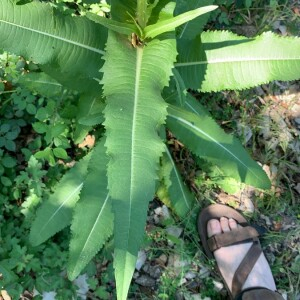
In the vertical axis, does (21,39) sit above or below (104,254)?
above

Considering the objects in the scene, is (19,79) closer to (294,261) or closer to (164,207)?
(164,207)

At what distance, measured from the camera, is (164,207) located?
7.56 ft

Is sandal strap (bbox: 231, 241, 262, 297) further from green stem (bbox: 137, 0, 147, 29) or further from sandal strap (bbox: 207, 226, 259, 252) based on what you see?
green stem (bbox: 137, 0, 147, 29)

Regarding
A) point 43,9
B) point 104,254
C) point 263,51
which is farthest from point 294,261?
point 43,9

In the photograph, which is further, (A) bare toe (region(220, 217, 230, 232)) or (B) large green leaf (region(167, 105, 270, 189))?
(A) bare toe (region(220, 217, 230, 232))

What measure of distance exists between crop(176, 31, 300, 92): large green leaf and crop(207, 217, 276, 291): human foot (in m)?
0.98

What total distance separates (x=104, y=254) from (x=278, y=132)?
1214mm

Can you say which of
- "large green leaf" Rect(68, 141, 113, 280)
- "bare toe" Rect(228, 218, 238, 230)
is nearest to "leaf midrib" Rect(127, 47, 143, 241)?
"large green leaf" Rect(68, 141, 113, 280)

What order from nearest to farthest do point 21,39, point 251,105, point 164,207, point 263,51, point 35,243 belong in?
point 21,39
point 263,51
point 35,243
point 164,207
point 251,105

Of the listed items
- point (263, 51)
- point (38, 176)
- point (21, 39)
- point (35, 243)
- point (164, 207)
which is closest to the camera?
point (21, 39)

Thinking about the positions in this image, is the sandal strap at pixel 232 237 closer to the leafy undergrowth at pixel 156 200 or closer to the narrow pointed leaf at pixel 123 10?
the leafy undergrowth at pixel 156 200

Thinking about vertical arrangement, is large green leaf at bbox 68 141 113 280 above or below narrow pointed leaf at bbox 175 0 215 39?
below

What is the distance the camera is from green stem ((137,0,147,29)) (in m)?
1.27

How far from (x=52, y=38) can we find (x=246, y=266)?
5.43ft
